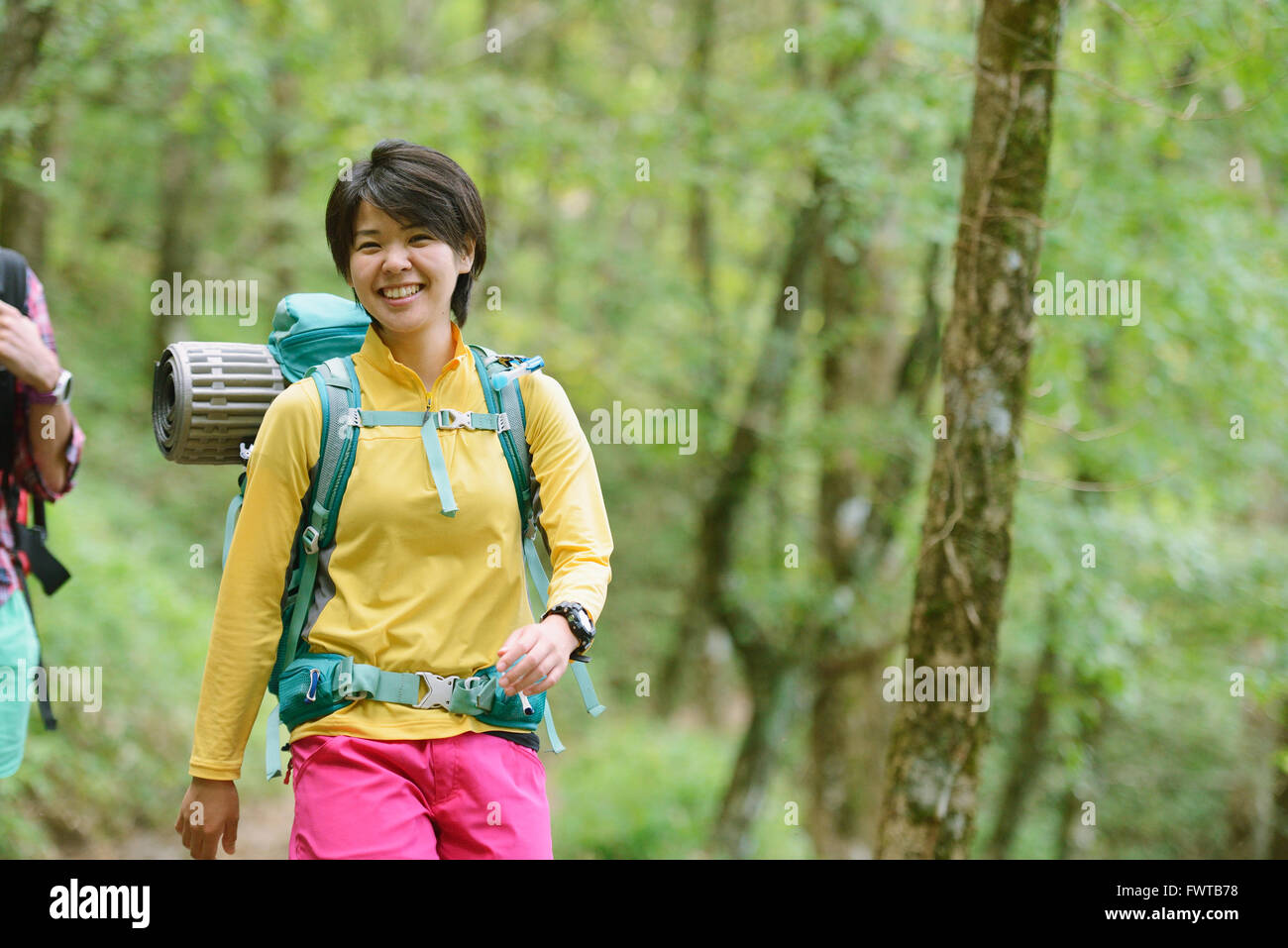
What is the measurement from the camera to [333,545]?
231 centimetres

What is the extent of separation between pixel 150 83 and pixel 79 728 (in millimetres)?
4812

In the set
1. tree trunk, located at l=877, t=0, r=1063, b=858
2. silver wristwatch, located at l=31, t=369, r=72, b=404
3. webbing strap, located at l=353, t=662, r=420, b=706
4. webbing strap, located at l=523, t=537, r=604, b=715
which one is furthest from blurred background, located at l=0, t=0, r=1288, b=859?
webbing strap, located at l=353, t=662, r=420, b=706

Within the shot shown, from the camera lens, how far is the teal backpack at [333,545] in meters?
2.25

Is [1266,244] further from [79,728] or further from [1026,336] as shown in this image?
[79,728]

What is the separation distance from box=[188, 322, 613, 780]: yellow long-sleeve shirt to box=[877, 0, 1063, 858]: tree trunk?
1.98 meters

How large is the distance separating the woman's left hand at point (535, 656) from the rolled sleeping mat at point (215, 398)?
87cm

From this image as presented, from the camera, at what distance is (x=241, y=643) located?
7.48 ft

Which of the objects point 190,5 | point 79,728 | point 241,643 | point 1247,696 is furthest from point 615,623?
point 241,643

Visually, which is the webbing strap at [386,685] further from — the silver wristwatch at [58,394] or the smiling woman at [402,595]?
the silver wristwatch at [58,394]

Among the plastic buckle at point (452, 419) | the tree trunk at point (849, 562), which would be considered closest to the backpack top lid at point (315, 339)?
the plastic buckle at point (452, 419)

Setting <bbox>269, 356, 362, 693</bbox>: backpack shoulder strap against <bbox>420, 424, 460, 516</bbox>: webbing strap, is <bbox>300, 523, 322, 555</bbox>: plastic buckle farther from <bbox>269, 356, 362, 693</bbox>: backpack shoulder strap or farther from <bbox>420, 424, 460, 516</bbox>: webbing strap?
<bbox>420, 424, 460, 516</bbox>: webbing strap

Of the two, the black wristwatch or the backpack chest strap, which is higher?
the backpack chest strap

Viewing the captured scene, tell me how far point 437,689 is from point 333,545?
36cm

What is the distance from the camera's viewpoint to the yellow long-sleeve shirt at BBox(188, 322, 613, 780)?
7.38ft
